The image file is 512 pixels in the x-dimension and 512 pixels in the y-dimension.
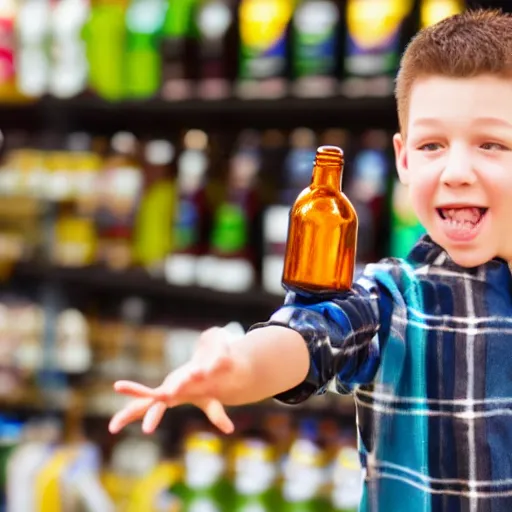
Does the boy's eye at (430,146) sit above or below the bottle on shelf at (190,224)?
below

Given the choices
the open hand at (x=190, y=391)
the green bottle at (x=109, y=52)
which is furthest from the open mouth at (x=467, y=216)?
the green bottle at (x=109, y=52)

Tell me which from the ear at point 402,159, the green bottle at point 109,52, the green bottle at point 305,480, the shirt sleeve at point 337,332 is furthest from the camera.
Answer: the green bottle at point 109,52

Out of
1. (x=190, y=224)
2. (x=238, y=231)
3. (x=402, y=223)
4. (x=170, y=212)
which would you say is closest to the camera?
(x=402, y=223)

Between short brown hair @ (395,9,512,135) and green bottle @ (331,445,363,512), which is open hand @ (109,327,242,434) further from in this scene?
green bottle @ (331,445,363,512)

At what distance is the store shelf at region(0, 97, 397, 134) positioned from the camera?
7.54ft

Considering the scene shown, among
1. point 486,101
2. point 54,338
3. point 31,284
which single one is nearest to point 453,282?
point 486,101

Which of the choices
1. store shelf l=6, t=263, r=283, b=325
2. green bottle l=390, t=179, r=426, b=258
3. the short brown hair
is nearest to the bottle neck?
Answer: the short brown hair

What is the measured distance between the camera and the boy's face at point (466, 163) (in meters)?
0.74

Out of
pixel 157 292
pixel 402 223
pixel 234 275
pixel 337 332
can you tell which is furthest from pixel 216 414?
pixel 157 292

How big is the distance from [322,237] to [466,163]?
0.13 m

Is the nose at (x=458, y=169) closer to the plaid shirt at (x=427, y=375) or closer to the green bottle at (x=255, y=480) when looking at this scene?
the plaid shirt at (x=427, y=375)

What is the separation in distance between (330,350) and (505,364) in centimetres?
15

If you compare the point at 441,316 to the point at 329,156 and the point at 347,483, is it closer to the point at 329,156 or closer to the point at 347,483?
the point at 329,156

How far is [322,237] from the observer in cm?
73
